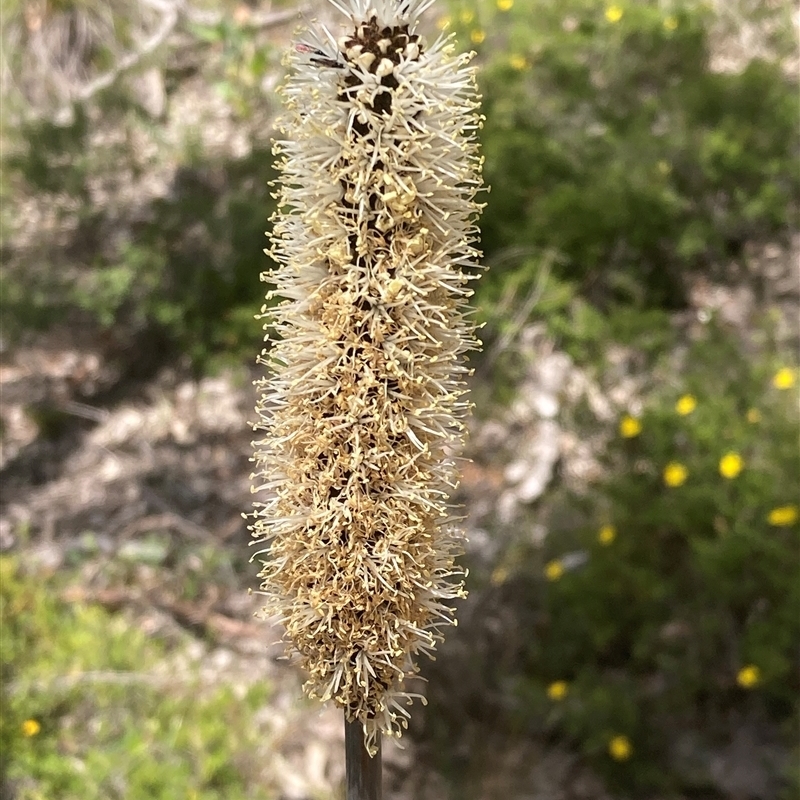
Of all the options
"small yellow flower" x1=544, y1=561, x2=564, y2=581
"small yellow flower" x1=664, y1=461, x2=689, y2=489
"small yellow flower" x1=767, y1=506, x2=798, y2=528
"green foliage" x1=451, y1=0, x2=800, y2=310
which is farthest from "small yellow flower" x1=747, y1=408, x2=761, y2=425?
"green foliage" x1=451, y1=0, x2=800, y2=310

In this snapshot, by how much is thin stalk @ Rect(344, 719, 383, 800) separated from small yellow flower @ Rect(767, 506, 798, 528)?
1.96 m

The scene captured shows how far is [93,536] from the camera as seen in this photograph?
3.58m

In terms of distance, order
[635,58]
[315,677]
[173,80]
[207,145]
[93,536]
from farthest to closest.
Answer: [173,80] < [207,145] < [635,58] < [93,536] < [315,677]

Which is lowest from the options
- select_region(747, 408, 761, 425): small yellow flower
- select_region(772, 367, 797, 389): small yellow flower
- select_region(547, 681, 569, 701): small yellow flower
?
select_region(547, 681, 569, 701): small yellow flower

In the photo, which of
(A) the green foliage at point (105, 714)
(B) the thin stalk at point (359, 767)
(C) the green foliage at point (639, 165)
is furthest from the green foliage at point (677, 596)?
(B) the thin stalk at point (359, 767)

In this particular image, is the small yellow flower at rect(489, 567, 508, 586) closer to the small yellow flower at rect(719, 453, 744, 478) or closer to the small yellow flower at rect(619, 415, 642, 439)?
the small yellow flower at rect(619, 415, 642, 439)

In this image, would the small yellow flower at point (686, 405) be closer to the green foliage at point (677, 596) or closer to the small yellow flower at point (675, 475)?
the green foliage at point (677, 596)

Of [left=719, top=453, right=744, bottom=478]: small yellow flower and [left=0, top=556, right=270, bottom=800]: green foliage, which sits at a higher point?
[left=719, top=453, right=744, bottom=478]: small yellow flower

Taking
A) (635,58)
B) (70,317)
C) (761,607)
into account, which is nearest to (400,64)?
(761,607)

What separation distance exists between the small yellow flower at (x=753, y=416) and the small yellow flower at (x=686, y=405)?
0.21 meters

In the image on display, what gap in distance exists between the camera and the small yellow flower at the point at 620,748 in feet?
8.55

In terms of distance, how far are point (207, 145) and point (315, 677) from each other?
Result: 477 centimetres

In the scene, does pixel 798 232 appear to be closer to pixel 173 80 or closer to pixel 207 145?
pixel 207 145

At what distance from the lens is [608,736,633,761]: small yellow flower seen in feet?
8.55
